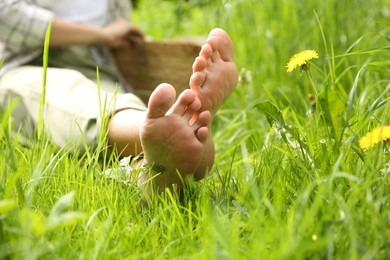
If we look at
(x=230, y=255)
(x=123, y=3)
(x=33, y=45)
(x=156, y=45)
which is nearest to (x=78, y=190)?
(x=230, y=255)

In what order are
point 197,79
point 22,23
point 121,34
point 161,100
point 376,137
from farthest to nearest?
point 121,34 → point 22,23 → point 197,79 → point 161,100 → point 376,137

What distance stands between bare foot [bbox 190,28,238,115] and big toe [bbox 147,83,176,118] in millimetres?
116

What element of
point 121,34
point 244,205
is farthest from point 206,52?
point 121,34

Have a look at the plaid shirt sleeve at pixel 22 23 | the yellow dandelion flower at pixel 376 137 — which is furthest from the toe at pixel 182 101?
the plaid shirt sleeve at pixel 22 23

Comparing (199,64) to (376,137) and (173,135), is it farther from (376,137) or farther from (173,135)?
(376,137)

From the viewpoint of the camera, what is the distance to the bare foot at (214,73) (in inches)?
49.5

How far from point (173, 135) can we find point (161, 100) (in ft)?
0.25

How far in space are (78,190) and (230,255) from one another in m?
0.44

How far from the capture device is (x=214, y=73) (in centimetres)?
129

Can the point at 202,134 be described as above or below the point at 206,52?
below

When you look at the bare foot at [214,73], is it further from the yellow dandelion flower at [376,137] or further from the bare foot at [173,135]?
the yellow dandelion flower at [376,137]

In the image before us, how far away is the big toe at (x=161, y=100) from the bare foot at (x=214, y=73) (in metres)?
0.12

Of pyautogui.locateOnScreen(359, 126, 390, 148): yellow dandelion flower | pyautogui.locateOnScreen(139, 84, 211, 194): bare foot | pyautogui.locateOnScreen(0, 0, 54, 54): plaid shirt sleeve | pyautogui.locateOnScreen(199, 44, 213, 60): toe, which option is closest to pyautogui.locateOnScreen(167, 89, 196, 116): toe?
pyautogui.locateOnScreen(139, 84, 211, 194): bare foot

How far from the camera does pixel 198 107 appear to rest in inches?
47.8
